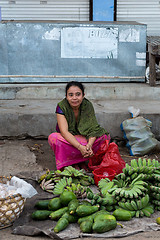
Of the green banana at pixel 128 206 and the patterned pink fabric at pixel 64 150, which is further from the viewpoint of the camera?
the patterned pink fabric at pixel 64 150

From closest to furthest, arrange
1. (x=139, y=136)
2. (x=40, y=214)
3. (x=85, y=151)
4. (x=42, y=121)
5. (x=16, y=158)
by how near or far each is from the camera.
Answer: (x=40, y=214) < (x=85, y=151) < (x=16, y=158) < (x=139, y=136) < (x=42, y=121)

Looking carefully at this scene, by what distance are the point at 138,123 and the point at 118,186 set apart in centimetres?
189

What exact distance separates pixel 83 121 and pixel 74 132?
0.19 meters

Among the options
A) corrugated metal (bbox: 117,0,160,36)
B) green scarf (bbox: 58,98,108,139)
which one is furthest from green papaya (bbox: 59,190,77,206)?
corrugated metal (bbox: 117,0,160,36)

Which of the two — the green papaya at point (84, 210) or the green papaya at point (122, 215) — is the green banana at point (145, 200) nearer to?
the green papaya at point (122, 215)

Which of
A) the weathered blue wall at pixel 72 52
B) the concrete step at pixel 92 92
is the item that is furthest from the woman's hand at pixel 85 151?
the weathered blue wall at pixel 72 52

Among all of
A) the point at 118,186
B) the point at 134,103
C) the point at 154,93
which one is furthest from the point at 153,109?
the point at 118,186

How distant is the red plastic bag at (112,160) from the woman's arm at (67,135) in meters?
0.27

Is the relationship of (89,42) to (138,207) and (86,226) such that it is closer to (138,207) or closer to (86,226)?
(138,207)

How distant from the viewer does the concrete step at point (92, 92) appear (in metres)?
6.77

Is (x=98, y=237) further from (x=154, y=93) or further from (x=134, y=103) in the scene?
(x=154, y=93)

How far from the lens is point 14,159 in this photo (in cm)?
493

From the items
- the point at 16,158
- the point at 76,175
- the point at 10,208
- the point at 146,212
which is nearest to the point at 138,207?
the point at 146,212

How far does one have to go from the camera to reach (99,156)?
444cm
